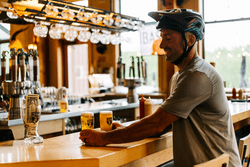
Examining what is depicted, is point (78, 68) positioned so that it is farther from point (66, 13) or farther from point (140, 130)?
point (140, 130)

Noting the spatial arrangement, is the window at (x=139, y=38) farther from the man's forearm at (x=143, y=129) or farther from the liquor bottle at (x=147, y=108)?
the man's forearm at (x=143, y=129)

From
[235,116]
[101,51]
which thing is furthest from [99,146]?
[101,51]

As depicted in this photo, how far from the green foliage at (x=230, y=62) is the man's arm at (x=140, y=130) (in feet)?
18.7

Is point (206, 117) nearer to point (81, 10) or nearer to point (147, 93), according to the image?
point (81, 10)

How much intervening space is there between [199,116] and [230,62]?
5753 mm

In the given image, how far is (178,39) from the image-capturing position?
159 cm

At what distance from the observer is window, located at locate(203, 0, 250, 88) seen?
259 inches

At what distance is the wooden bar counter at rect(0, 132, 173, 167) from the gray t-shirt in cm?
26

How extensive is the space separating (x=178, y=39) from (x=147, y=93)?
5830 millimetres

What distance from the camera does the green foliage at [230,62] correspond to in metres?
6.64

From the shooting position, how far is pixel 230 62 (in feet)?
22.3

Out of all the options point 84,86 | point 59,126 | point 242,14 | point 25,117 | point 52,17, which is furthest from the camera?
point 84,86

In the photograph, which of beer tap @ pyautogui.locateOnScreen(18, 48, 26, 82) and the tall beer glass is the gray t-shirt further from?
beer tap @ pyautogui.locateOnScreen(18, 48, 26, 82)

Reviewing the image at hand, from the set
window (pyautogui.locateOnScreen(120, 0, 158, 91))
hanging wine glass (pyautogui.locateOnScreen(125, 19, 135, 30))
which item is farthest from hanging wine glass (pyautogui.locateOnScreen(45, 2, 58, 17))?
window (pyautogui.locateOnScreen(120, 0, 158, 91))
